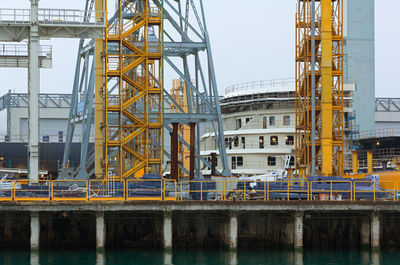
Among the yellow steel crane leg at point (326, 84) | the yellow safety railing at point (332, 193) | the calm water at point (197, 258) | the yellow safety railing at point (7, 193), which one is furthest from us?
the yellow steel crane leg at point (326, 84)

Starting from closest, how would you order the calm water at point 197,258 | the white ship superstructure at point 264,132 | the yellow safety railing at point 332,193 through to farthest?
the calm water at point 197,258, the yellow safety railing at point 332,193, the white ship superstructure at point 264,132

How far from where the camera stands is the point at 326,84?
58781 millimetres

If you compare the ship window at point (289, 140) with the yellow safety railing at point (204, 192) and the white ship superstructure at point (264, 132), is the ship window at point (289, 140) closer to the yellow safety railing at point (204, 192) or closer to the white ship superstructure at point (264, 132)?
the white ship superstructure at point (264, 132)

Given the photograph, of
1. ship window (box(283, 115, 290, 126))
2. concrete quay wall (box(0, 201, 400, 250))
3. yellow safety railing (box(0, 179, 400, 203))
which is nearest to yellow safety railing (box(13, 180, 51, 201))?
yellow safety railing (box(0, 179, 400, 203))

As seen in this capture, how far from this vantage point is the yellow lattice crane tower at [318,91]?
58.6 m

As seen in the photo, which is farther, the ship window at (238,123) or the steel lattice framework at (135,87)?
the ship window at (238,123)

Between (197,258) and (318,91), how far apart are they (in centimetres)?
3158

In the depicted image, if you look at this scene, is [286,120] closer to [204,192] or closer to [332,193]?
[204,192]

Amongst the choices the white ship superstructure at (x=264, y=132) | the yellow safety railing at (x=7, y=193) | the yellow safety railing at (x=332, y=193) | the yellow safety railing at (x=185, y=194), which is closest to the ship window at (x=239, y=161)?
the white ship superstructure at (x=264, y=132)

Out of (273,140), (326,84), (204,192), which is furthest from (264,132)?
(204,192)

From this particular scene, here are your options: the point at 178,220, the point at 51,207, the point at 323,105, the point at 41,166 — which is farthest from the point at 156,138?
the point at 41,166

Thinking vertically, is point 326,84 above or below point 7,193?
above

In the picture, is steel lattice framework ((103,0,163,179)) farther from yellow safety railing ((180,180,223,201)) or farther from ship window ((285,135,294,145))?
ship window ((285,135,294,145))

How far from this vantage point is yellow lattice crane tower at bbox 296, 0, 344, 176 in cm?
5862
